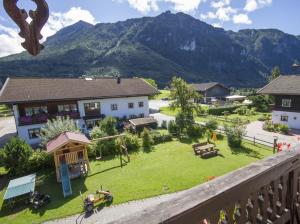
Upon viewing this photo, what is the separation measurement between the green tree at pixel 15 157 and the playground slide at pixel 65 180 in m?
4.19

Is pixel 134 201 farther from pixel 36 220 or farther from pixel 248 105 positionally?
pixel 248 105

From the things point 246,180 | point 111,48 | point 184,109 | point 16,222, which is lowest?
point 16,222

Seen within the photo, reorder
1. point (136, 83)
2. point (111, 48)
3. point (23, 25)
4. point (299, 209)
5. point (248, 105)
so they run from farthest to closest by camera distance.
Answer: point (111, 48), point (248, 105), point (136, 83), point (299, 209), point (23, 25)

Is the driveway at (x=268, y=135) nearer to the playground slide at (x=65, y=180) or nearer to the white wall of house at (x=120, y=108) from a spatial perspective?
the white wall of house at (x=120, y=108)

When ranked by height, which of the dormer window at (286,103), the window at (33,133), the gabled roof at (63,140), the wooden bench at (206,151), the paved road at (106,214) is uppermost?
the dormer window at (286,103)

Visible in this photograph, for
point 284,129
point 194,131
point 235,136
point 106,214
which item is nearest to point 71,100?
point 194,131

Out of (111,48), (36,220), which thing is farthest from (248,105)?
(111,48)

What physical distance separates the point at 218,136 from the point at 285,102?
13.9 meters

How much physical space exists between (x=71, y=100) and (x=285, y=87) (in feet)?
113

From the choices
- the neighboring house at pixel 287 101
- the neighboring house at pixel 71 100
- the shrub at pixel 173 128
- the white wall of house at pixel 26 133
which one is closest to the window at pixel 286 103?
the neighboring house at pixel 287 101

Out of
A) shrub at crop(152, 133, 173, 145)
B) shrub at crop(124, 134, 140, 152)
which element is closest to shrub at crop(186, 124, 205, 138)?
shrub at crop(152, 133, 173, 145)

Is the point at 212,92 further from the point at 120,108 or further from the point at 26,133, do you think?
the point at 26,133

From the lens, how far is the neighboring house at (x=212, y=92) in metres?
65.6

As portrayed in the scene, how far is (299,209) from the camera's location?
317cm
